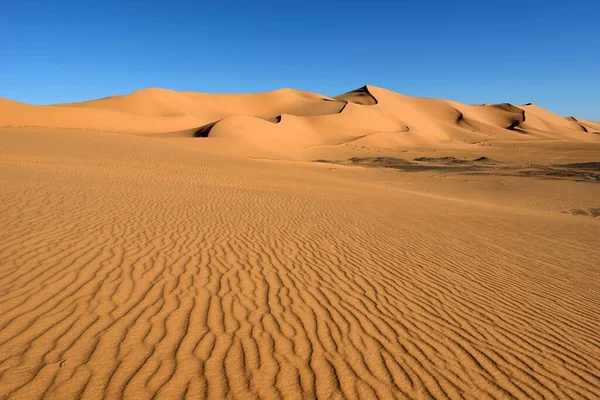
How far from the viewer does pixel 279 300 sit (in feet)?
17.1

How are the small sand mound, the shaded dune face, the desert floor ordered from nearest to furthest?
the desert floor, the shaded dune face, the small sand mound

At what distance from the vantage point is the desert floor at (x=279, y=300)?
140 inches

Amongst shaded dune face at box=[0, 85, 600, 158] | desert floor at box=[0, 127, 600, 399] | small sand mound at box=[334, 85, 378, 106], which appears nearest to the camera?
desert floor at box=[0, 127, 600, 399]

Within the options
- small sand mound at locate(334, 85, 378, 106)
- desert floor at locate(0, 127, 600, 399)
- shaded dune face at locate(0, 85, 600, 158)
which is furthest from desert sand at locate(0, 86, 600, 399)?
small sand mound at locate(334, 85, 378, 106)

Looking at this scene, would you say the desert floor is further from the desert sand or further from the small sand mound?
the small sand mound

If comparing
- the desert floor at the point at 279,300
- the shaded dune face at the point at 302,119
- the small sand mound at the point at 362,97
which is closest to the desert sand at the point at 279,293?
the desert floor at the point at 279,300

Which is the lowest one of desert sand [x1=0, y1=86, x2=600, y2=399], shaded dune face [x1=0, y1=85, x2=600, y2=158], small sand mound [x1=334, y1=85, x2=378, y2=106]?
desert sand [x1=0, y1=86, x2=600, y2=399]

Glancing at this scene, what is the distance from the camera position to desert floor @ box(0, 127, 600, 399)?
11.6 ft

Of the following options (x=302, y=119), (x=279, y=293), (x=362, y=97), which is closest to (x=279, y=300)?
(x=279, y=293)

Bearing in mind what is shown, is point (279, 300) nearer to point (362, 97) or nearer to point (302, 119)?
point (302, 119)

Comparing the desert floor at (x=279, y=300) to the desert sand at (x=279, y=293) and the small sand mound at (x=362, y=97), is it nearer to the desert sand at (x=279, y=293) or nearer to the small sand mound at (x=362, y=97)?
the desert sand at (x=279, y=293)

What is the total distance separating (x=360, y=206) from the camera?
13492 millimetres

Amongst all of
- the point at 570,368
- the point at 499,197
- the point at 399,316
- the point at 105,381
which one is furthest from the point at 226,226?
the point at 499,197

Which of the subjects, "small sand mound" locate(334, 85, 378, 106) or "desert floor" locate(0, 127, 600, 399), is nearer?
"desert floor" locate(0, 127, 600, 399)
